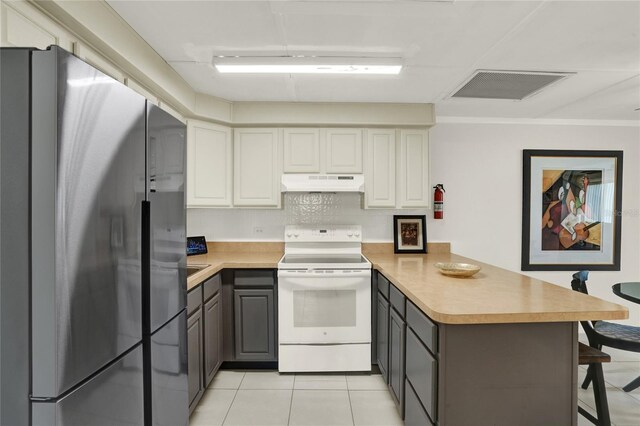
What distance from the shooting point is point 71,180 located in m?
0.93

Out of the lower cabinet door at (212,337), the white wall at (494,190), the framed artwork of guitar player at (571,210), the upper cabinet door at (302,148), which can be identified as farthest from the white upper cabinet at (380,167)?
the lower cabinet door at (212,337)

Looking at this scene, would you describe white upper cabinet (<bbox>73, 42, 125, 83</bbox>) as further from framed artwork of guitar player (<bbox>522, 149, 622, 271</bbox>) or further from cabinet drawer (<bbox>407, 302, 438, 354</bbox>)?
framed artwork of guitar player (<bbox>522, 149, 622, 271</bbox>)

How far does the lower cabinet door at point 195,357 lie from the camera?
6.99 feet

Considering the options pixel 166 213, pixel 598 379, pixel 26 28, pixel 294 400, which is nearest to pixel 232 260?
pixel 294 400

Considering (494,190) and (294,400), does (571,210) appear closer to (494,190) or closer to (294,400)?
(494,190)

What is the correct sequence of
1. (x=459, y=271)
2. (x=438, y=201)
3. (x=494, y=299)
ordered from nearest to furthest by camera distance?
(x=494, y=299), (x=459, y=271), (x=438, y=201)

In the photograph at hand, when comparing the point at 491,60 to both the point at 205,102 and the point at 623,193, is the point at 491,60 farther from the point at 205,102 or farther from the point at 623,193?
the point at 623,193

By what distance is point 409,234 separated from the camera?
3531 mm

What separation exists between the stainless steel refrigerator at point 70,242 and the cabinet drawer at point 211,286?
114cm

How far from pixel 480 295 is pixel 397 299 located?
23.0 inches

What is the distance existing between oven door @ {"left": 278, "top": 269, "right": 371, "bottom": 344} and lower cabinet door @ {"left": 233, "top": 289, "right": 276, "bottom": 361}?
15 cm

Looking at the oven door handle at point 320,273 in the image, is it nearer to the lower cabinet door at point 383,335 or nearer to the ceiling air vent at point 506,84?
the lower cabinet door at point 383,335

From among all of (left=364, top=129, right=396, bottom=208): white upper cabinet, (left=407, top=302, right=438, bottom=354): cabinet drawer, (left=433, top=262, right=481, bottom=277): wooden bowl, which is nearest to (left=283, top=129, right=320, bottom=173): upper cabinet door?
(left=364, top=129, right=396, bottom=208): white upper cabinet

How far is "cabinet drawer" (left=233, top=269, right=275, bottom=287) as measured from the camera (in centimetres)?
289
